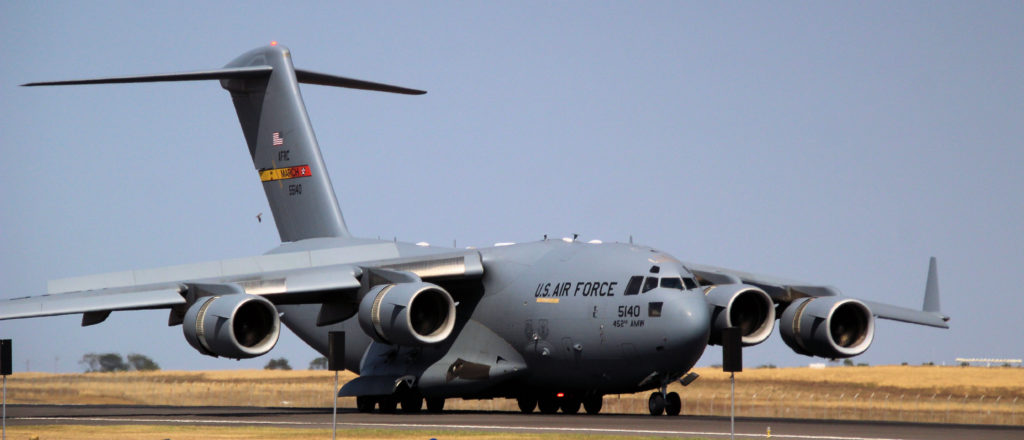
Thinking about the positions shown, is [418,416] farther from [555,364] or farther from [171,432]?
[171,432]

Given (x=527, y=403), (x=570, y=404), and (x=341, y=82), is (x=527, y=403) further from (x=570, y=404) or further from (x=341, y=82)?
(x=341, y=82)

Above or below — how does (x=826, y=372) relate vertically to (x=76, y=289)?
below

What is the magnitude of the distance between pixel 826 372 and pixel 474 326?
24.4 meters

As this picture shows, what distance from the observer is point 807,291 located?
3023 centimetres

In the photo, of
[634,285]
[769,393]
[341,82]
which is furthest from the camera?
[769,393]

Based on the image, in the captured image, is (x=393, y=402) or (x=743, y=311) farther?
(x=393, y=402)

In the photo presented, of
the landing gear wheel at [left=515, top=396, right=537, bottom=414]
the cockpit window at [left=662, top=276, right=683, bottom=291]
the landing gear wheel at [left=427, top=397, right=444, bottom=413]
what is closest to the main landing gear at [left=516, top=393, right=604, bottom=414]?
the landing gear wheel at [left=515, top=396, right=537, bottom=414]

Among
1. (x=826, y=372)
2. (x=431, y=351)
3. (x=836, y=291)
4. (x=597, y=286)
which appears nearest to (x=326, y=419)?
(x=431, y=351)

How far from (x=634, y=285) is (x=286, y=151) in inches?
467

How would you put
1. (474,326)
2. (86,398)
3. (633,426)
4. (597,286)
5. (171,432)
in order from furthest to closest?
(86,398) < (474,326) < (597,286) < (633,426) < (171,432)

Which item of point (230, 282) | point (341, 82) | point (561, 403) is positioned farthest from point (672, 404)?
point (341, 82)

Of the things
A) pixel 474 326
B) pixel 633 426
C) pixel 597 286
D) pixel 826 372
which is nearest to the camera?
pixel 633 426

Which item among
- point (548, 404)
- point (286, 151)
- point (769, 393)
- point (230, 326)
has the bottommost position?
point (769, 393)

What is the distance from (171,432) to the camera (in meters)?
21.9
